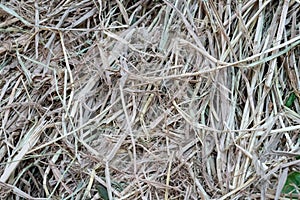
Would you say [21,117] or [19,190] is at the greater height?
[21,117]

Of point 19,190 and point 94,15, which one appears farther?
point 94,15

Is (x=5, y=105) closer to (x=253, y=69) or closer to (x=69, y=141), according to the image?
(x=69, y=141)

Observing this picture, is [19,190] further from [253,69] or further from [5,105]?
[253,69]

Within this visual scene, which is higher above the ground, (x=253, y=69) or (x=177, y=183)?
(x=253, y=69)

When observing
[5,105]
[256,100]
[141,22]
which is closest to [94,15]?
[141,22]

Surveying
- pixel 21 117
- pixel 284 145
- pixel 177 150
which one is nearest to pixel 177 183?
pixel 177 150

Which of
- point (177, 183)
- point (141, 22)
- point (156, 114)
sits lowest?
point (177, 183)
